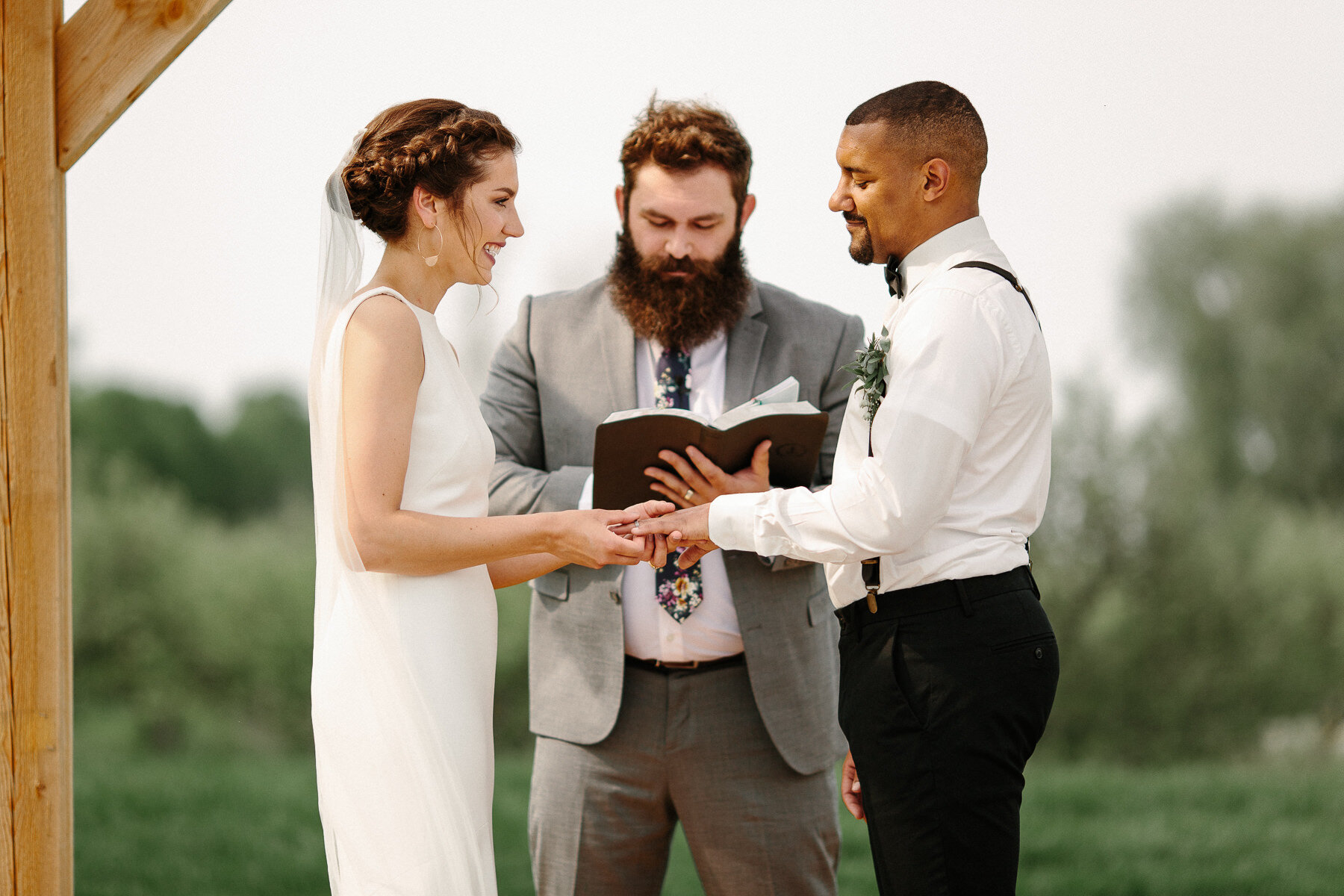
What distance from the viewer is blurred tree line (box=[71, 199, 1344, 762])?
7430 mm

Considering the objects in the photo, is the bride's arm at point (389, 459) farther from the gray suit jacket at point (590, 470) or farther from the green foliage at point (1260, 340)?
the green foliage at point (1260, 340)

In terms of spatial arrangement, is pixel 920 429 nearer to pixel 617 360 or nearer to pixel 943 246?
pixel 943 246

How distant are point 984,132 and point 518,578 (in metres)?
1.49

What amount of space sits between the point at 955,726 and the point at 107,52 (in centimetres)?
252

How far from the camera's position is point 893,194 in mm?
2297

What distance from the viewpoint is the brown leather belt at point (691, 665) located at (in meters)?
2.93

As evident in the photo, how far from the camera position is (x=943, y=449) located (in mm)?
2078

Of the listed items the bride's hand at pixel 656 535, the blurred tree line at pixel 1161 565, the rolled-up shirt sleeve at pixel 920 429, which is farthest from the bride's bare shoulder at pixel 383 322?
the blurred tree line at pixel 1161 565

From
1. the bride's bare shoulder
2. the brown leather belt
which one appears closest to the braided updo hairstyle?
the bride's bare shoulder

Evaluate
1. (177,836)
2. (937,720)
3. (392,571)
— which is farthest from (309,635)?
(937,720)

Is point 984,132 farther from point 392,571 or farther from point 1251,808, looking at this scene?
point 1251,808

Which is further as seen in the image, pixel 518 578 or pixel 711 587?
pixel 711 587

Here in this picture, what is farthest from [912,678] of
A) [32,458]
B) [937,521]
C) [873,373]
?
[32,458]

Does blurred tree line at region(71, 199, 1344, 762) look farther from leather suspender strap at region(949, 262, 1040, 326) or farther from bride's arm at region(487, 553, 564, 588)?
leather suspender strap at region(949, 262, 1040, 326)
